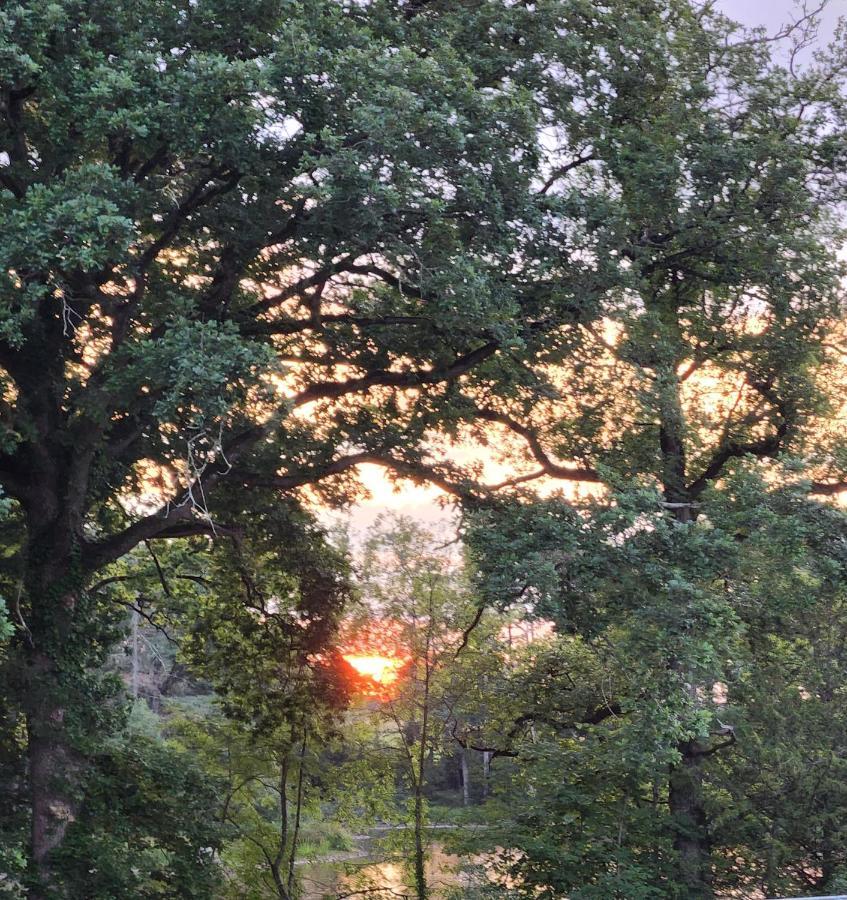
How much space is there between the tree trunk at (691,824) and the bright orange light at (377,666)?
378cm

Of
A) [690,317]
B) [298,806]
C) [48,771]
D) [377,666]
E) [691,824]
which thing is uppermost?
[690,317]

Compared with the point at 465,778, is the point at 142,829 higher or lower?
higher

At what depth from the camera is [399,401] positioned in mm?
Answer: 10852

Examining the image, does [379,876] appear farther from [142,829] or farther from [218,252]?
[218,252]

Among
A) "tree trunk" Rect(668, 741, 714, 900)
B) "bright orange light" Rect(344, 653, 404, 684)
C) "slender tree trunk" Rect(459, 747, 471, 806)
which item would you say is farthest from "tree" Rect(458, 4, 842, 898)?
"slender tree trunk" Rect(459, 747, 471, 806)

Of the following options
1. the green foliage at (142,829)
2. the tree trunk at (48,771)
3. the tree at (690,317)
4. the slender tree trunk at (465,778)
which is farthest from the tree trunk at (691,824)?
the slender tree trunk at (465,778)

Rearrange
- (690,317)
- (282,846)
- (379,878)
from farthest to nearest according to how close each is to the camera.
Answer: (379,878)
(282,846)
(690,317)

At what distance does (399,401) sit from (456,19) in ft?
12.7

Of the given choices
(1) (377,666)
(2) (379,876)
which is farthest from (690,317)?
(2) (379,876)

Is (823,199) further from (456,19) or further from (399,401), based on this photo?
(399,401)

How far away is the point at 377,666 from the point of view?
12672 millimetres

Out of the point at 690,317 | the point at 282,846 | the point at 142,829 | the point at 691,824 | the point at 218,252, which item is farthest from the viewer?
the point at 282,846

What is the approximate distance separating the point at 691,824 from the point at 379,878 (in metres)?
4.32

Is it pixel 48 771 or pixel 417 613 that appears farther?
pixel 417 613
